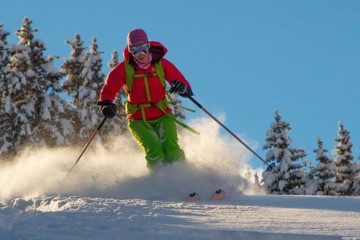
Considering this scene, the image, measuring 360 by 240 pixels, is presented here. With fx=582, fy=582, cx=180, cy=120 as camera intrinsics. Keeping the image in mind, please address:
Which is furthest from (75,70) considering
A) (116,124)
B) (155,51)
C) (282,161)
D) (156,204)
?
(156,204)

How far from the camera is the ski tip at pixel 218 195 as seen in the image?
7031mm

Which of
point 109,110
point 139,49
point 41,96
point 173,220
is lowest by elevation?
point 173,220

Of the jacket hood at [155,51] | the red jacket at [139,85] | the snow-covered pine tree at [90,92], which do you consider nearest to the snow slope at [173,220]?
the red jacket at [139,85]

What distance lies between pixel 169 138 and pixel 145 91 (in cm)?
77

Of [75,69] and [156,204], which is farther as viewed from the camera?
[75,69]

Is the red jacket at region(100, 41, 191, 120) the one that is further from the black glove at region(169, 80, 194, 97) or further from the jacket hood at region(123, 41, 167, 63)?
the black glove at region(169, 80, 194, 97)

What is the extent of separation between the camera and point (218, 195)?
7.05 m

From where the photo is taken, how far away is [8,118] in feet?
90.7

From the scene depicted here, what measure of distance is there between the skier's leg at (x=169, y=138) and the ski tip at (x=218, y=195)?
3.85 feet

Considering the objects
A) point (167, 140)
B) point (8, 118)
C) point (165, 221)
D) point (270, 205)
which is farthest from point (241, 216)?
point (8, 118)

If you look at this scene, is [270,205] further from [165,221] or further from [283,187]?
[283,187]

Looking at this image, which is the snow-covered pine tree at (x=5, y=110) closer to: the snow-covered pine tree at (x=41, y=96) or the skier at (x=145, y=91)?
the snow-covered pine tree at (x=41, y=96)

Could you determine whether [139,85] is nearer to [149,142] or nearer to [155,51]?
[155,51]

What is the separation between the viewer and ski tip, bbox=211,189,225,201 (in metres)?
7.03
